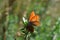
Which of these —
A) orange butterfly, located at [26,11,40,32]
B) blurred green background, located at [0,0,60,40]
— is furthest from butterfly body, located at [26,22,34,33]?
blurred green background, located at [0,0,60,40]

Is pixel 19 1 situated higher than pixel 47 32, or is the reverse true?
pixel 19 1

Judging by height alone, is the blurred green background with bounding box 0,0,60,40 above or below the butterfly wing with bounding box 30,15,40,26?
below

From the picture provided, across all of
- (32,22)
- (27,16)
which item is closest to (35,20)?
(32,22)

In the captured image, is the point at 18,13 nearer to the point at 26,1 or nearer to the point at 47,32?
the point at 26,1

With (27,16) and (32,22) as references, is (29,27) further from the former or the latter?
(27,16)

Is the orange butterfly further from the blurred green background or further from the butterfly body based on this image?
the blurred green background

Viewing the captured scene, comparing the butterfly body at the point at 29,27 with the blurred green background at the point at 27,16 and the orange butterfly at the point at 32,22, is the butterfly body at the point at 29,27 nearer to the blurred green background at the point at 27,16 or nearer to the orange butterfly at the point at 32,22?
the orange butterfly at the point at 32,22

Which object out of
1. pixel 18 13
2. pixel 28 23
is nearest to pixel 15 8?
pixel 18 13

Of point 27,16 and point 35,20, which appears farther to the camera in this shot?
point 27,16
